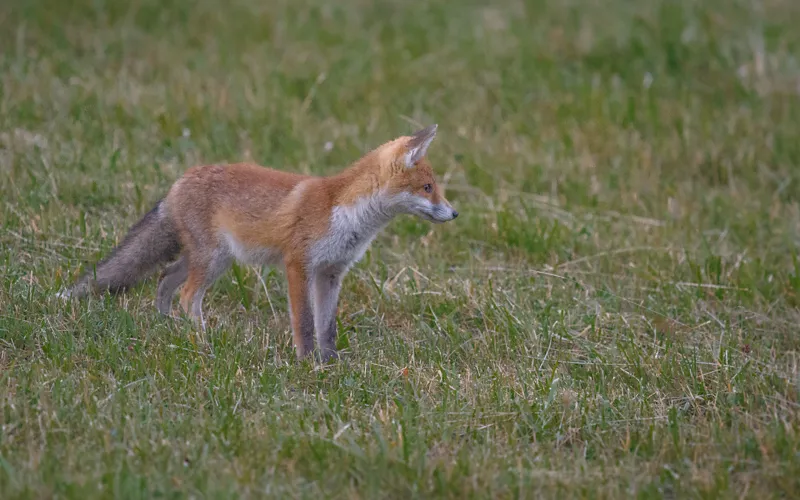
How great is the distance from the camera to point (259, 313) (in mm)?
6176

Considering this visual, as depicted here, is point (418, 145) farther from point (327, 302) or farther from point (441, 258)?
point (441, 258)

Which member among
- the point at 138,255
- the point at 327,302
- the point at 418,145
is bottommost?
the point at 327,302

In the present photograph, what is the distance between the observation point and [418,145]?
552 cm

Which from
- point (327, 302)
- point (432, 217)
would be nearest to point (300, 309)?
point (327, 302)

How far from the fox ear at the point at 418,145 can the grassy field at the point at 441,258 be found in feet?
3.18

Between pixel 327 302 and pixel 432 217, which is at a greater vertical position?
pixel 432 217

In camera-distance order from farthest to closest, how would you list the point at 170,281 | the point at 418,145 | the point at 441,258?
the point at 441,258
the point at 170,281
the point at 418,145

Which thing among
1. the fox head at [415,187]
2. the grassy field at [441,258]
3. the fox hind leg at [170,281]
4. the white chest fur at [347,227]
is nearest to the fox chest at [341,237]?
the white chest fur at [347,227]

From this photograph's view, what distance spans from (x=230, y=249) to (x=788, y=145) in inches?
220

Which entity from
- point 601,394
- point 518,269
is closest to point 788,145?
point 518,269

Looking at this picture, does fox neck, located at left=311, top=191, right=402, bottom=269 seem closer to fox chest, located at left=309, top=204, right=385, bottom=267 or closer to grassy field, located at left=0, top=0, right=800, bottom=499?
fox chest, located at left=309, top=204, right=385, bottom=267

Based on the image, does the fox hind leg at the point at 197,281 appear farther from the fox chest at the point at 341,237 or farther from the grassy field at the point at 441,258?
the fox chest at the point at 341,237

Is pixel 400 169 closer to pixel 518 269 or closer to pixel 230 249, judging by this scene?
pixel 230 249

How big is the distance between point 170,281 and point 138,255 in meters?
0.28
